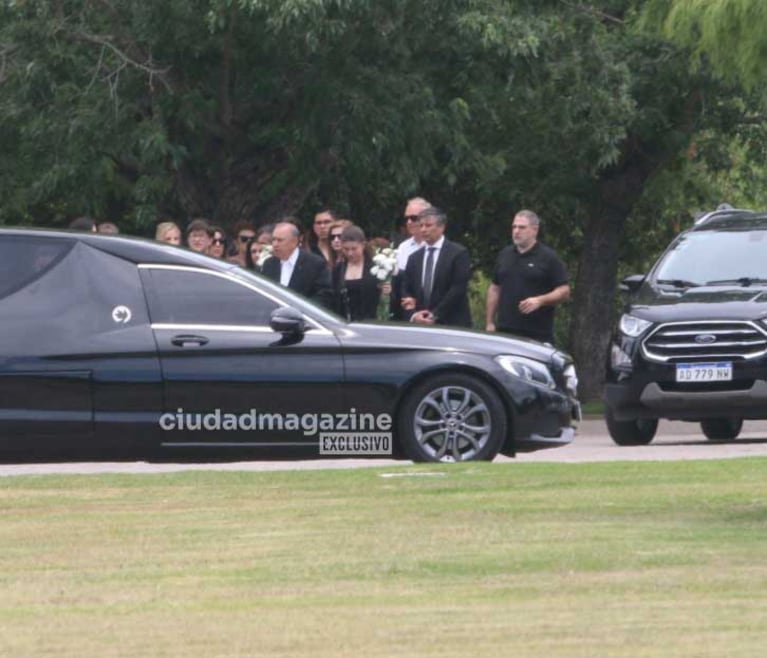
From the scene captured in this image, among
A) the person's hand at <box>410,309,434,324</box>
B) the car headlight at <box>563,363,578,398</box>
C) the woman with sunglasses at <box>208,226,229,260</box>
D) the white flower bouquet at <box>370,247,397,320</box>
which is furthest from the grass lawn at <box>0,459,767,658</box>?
the woman with sunglasses at <box>208,226,229,260</box>

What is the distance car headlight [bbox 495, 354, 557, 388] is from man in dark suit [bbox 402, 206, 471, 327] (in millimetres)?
2349

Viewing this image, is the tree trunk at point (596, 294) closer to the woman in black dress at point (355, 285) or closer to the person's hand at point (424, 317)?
the woman in black dress at point (355, 285)

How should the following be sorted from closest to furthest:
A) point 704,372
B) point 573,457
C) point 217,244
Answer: point 573,457 < point 704,372 < point 217,244

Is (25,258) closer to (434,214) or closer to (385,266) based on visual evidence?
(434,214)

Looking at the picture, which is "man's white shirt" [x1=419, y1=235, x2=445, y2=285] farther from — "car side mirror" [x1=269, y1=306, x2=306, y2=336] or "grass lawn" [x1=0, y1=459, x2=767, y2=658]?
"grass lawn" [x1=0, y1=459, x2=767, y2=658]

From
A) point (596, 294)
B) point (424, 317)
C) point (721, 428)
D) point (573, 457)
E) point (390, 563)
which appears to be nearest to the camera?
point (390, 563)

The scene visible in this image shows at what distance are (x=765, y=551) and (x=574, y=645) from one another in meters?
2.60

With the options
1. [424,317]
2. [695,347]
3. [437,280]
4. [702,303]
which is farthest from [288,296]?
[702,303]

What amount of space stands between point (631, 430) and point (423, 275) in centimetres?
254

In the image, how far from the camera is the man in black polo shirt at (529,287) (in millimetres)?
19094

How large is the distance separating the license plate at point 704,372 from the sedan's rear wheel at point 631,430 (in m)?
0.77

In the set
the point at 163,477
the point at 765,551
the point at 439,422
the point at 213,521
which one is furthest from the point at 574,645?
the point at 439,422

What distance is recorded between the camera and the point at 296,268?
18.3 metres

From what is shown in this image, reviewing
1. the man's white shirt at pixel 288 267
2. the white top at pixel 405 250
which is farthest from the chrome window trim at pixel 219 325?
the white top at pixel 405 250
